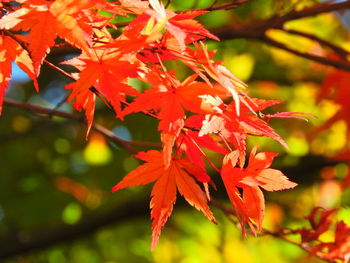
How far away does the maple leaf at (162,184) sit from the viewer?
→ 87 cm

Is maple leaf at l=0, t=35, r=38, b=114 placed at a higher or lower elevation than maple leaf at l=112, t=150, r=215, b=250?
higher

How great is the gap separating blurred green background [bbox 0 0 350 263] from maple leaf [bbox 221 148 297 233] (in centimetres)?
149

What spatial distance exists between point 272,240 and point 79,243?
0.95 metres

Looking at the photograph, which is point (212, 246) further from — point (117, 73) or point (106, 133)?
point (117, 73)

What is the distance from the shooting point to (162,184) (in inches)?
Result: 35.2

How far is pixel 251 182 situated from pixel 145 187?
5.74 feet

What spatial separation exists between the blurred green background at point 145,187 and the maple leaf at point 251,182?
1495 mm

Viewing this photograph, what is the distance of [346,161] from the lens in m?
1.79

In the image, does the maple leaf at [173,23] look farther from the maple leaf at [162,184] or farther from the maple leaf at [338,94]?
the maple leaf at [338,94]

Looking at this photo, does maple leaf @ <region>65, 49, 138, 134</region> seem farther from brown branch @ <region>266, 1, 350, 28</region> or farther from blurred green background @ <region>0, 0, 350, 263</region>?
blurred green background @ <region>0, 0, 350, 263</region>

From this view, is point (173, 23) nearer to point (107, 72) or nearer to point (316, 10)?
point (107, 72)

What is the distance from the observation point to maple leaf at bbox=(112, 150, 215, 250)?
2.87 feet

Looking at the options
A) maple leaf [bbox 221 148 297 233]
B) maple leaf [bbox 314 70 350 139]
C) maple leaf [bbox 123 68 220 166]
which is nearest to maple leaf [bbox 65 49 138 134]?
maple leaf [bbox 123 68 220 166]

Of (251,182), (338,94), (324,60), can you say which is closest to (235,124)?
(251,182)
